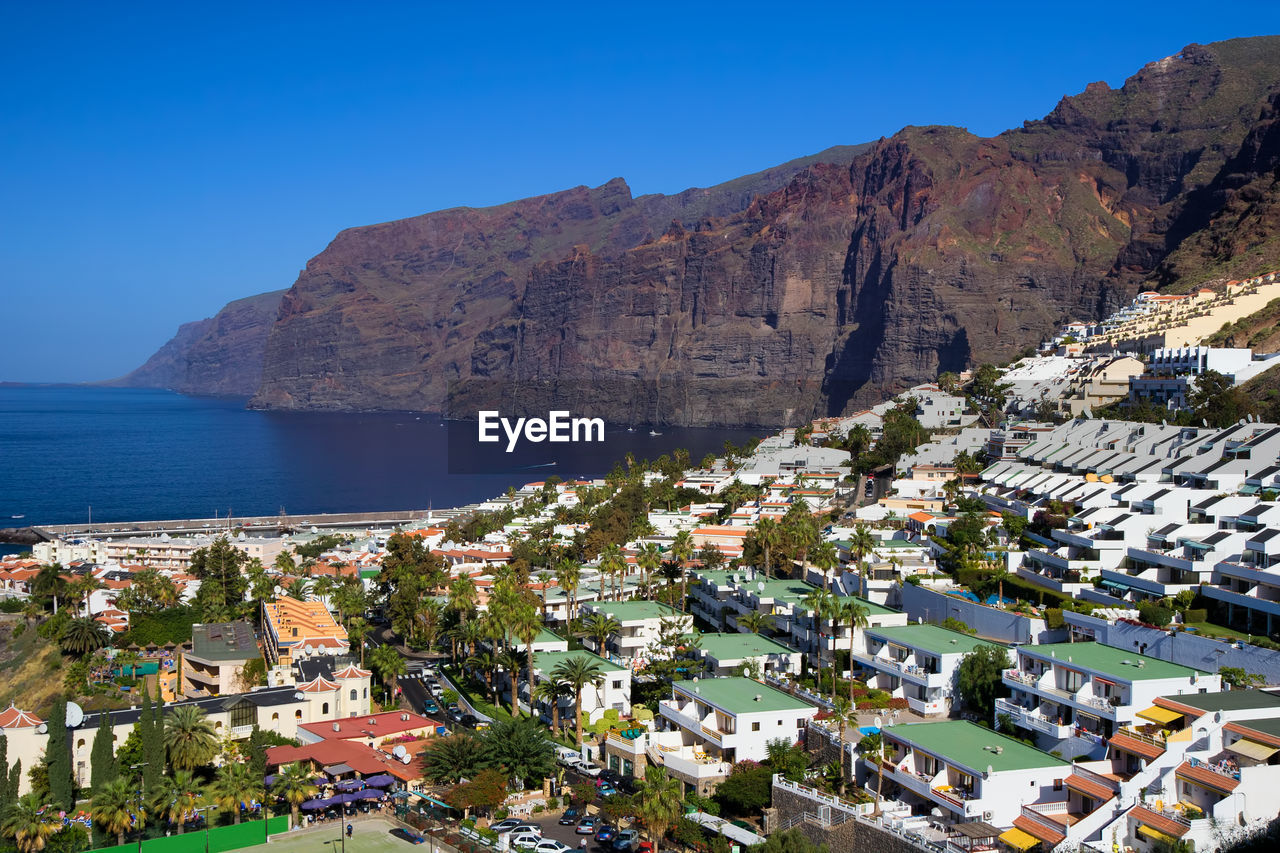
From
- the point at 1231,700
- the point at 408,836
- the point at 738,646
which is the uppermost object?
the point at 1231,700

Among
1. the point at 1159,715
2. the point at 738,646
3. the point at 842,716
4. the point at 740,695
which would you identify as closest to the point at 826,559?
the point at 738,646

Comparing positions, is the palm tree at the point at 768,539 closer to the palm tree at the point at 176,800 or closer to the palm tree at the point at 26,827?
the palm tree at the point at 176,800

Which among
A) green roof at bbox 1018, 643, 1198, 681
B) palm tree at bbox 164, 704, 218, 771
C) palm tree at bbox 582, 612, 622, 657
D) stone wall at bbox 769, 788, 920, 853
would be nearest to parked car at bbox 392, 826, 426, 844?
palm tree at bbox 164, 704, 218, 771

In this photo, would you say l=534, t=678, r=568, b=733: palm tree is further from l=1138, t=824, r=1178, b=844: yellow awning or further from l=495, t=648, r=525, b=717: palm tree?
l=1138, t=824, r=1178, b=844: yellow awning

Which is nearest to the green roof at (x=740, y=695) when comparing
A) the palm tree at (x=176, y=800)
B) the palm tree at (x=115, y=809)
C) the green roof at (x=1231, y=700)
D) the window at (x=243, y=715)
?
the green roof at (x=1231, y=700)

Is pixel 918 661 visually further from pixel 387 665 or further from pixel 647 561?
pixel 647 561

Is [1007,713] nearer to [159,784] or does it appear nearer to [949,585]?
[949,585]
